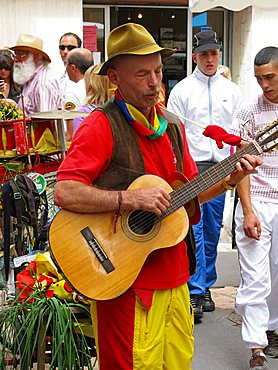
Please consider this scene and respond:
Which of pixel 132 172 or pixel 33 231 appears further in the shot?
pixel 33 231

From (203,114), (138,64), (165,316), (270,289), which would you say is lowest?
(270,289)

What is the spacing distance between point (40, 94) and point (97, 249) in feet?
12.0

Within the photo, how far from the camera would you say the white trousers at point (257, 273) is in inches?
188

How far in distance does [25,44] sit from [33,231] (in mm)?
2653

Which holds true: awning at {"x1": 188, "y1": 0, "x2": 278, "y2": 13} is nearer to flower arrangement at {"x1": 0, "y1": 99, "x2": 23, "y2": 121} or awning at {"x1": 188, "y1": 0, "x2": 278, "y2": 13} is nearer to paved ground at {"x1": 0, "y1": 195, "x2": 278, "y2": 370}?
flower arrangement at {"x1": 0, "y1": 99, "x2": 23, "y2": 121}

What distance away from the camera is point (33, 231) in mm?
4703

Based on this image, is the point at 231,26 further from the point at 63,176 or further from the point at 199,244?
the point at 63,176

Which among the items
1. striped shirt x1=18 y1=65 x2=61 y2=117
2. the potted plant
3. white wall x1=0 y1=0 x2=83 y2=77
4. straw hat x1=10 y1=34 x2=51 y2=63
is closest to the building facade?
white wall x1=0 y1=0 x2=83 y2=77

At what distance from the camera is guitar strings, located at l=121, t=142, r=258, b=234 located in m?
3.21

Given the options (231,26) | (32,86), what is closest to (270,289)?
(32,86)

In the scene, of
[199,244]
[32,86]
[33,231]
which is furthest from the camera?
[32,86]

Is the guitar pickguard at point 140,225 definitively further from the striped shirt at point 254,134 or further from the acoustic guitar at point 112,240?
the striped shirt at point 254,134

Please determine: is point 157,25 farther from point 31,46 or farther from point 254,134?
point 254,134

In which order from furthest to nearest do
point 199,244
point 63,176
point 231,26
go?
point 231,26
point 199,244
point 63,176
